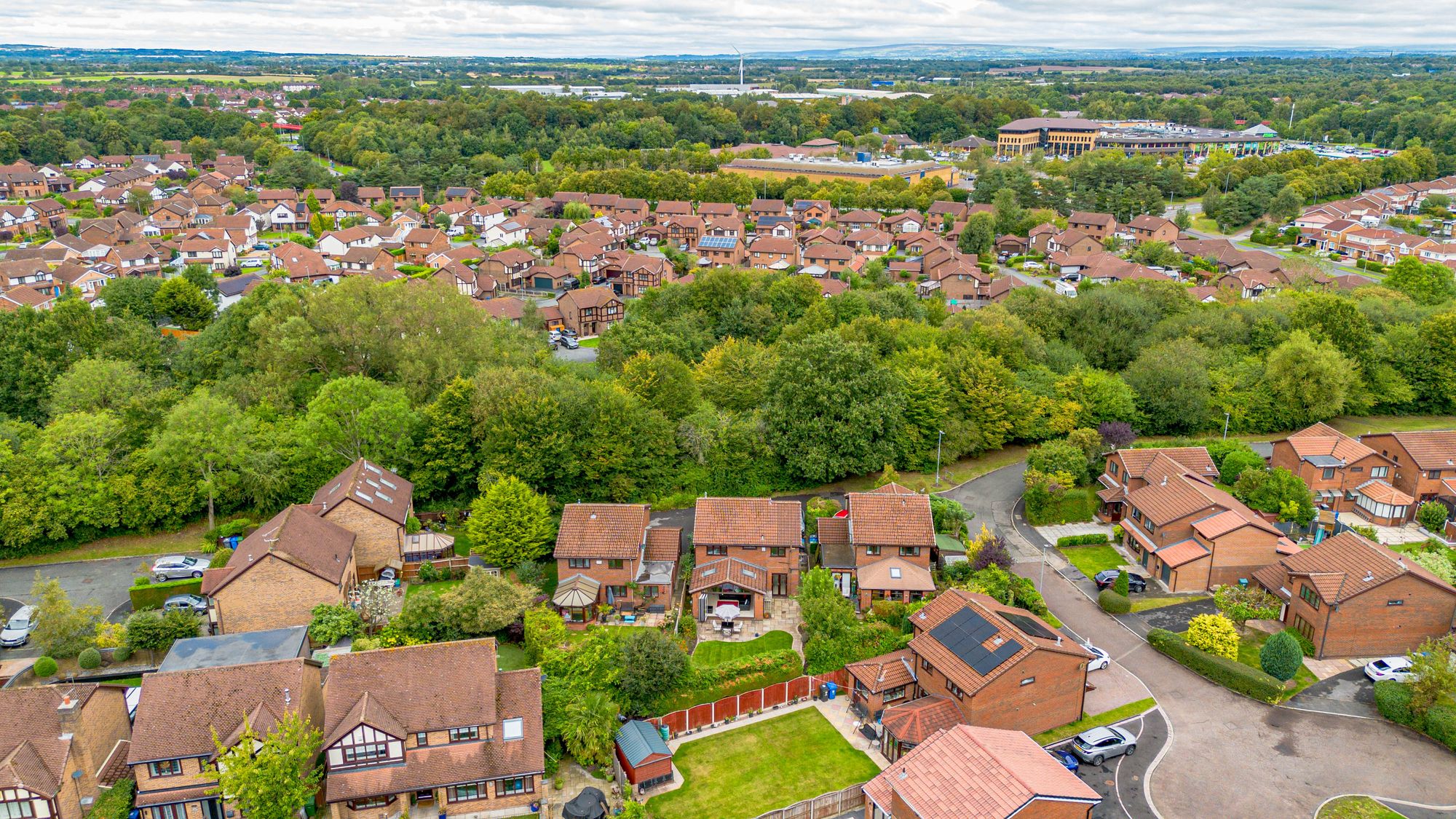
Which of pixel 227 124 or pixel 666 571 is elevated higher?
pixel 227 124

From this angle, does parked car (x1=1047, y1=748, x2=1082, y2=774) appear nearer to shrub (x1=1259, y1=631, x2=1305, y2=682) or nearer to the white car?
shrub (x1=1259, y1=631, x2=1305, y2=682)

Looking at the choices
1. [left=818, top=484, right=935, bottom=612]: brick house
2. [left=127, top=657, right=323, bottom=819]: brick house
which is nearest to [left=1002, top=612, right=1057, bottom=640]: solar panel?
[left=818, top=484, right=935, bottom=612]: brick house

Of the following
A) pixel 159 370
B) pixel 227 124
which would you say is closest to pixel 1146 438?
pixel 159 370

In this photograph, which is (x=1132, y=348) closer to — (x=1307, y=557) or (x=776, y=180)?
(x=1307, y=557)

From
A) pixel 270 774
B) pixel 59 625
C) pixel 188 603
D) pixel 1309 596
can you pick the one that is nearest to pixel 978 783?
pixel 270 774

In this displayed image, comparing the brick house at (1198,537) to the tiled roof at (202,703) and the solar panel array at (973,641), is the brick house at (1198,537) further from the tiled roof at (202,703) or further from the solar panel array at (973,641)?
the tiled roof at (202,703)

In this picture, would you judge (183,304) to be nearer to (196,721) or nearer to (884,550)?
(196,721)

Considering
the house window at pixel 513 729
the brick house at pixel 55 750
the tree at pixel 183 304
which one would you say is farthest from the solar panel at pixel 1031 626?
the tree at pixel 183 304
